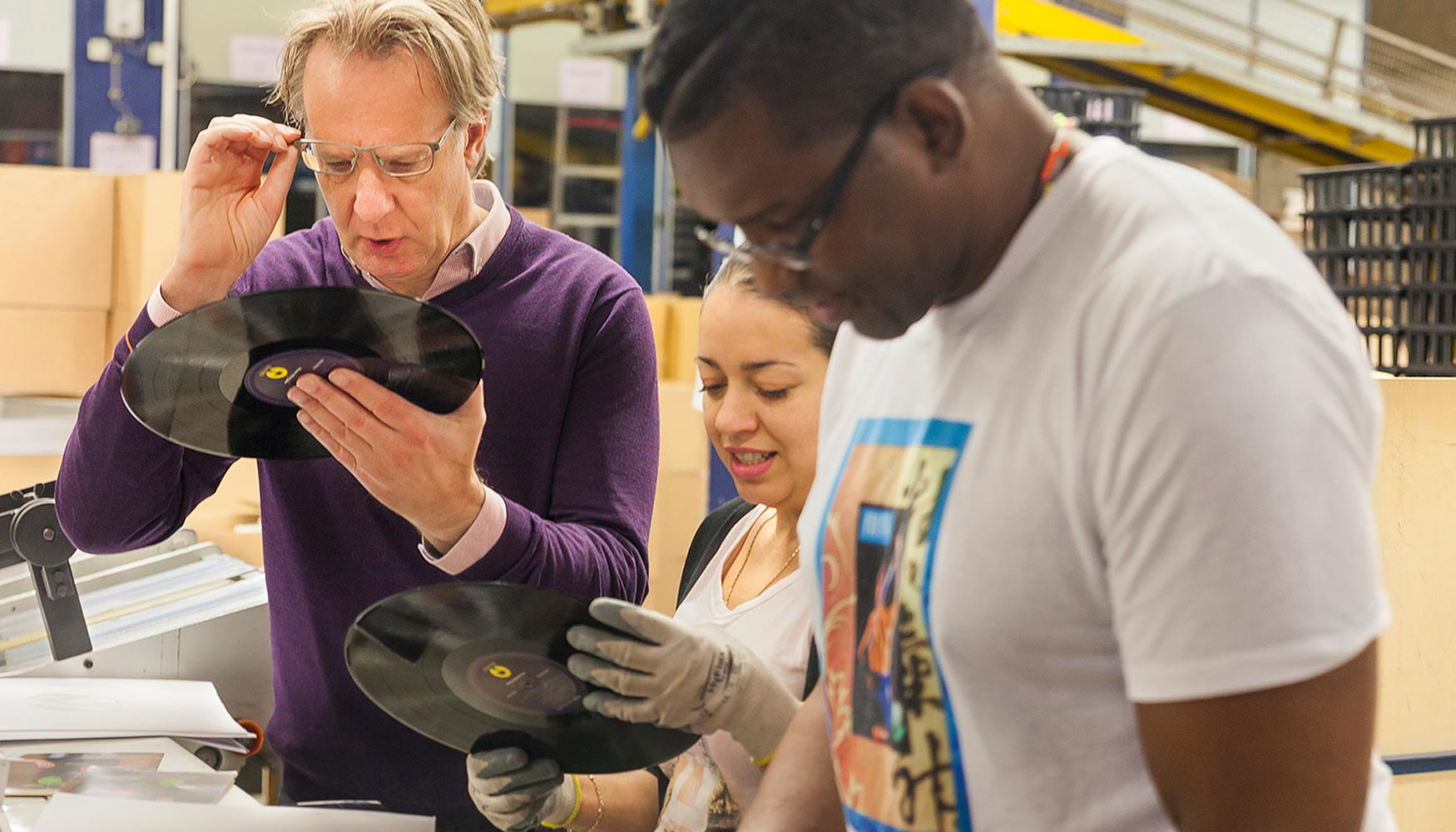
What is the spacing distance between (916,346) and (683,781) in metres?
0.87

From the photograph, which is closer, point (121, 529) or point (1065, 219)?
point (1065, 219)

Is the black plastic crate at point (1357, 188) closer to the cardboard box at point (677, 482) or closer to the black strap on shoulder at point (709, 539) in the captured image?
the black strap on shoulder at point (709, 539)

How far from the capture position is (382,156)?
150 centimetres

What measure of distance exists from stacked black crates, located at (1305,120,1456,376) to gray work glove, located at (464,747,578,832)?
1870mm

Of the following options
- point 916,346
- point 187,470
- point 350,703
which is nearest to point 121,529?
point 187,470

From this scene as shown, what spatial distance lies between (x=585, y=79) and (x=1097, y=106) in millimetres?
4991

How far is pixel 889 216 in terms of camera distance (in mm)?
816

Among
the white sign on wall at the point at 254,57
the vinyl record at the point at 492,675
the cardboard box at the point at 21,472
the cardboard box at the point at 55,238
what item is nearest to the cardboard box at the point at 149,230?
the cardboard box at the point at 55,238

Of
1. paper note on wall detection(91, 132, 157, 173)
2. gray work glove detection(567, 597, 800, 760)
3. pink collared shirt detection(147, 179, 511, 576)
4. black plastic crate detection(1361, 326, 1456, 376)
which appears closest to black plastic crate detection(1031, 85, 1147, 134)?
black plastic crate detection(1361, 326, 1456, 376)

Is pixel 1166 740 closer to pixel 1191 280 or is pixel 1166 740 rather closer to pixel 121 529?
pixel 1191 280

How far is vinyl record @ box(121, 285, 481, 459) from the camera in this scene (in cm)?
116

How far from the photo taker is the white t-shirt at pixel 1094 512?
686 mm

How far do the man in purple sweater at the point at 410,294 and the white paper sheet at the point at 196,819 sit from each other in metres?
0.13

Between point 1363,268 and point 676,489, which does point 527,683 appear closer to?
point 1363,268
